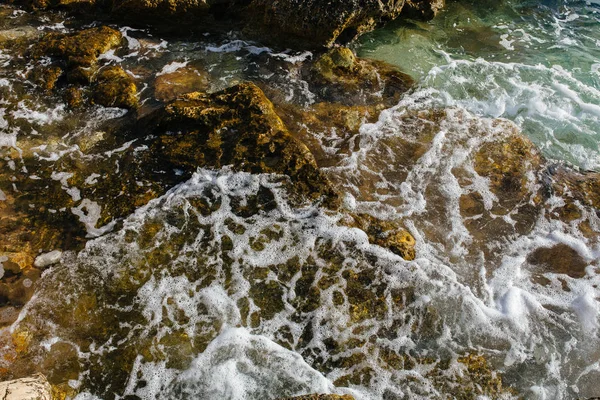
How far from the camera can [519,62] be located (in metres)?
8.96

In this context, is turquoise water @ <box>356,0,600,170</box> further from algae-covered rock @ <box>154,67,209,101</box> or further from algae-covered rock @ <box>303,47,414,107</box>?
algae-covered rock @ <box>154,67,209,101</box>

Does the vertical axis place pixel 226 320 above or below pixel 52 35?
below

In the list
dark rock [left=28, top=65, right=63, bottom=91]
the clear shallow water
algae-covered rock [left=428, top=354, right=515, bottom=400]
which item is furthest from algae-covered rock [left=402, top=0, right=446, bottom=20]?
algae-covered rock [left=428, top=354, right=515, bottom=400]

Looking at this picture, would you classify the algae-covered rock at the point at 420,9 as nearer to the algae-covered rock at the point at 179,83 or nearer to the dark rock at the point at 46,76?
the algae-covered rock at the point at 179,83

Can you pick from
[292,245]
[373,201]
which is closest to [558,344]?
[373,201]

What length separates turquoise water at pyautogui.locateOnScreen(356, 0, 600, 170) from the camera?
24.9ft

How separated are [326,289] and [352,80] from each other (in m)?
4.46

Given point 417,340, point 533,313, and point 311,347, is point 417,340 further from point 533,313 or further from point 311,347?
point 533,313

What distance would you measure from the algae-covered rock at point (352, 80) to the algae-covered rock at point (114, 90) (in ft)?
10.2

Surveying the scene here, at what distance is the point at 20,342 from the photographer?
174 inches

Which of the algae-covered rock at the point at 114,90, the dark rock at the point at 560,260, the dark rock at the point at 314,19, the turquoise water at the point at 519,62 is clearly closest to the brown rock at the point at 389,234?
the dark rock at the point at 560,260

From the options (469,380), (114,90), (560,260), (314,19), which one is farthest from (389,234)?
(114,90)

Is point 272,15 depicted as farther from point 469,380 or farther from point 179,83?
point 469,380

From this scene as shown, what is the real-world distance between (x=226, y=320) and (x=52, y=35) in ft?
22.4
